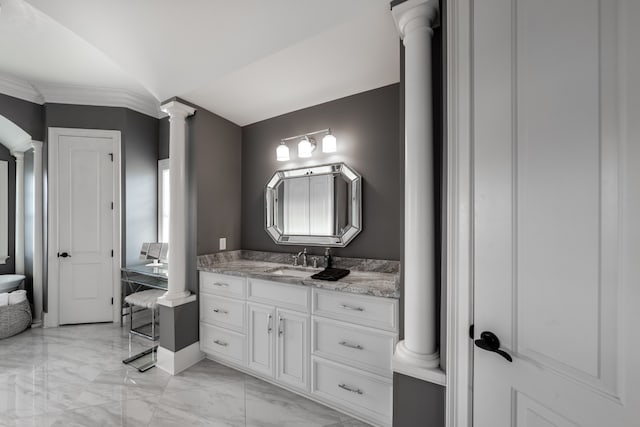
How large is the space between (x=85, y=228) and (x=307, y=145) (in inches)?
121

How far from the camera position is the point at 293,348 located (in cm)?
199

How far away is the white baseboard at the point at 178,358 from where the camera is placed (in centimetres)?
233

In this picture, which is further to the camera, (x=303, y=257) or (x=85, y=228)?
(x=85, y=228)

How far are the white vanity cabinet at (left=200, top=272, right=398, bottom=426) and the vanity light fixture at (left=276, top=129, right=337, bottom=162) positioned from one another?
1.21 meters

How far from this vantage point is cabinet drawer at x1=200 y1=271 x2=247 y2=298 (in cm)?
225

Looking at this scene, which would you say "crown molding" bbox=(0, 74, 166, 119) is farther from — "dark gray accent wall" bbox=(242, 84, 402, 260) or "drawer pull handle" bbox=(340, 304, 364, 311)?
"drawer pull handle" bbox=(340, 304, 364, 311)

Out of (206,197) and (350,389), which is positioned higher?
(206,197)

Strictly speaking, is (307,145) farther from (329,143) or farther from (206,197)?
(206,197)

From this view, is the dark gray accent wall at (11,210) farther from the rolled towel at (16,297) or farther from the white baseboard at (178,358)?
the white baseboard at (178,358)

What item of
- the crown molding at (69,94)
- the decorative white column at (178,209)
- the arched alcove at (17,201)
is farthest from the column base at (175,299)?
the crown molding at (69,94)

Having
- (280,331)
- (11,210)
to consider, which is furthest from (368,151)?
(11,210)

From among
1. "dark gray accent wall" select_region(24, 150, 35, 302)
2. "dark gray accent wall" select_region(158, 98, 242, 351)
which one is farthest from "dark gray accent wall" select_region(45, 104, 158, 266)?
"dark gray accent wall" select_region(158, 98, 242, 351)

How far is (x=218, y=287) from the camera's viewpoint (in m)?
2.38

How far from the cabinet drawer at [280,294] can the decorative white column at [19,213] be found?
13.6 feet
